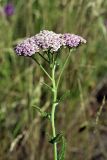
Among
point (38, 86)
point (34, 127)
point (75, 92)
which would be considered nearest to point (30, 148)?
point (34, 127)

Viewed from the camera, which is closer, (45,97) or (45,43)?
(45,43)

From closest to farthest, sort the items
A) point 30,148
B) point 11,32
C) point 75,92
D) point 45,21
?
point 30,148 → point 45,21 → point 75,92 → point 11,32

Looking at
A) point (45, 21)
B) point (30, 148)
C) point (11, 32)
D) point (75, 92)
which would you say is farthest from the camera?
point (11, 32)

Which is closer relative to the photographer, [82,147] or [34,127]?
[34,127]

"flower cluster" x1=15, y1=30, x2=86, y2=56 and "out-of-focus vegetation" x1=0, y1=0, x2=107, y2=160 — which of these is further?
"out-of-focus vegetation" x1=0, y1=0, x2=107, y2=160

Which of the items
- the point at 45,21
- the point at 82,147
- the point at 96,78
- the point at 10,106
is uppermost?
the point at 45,21

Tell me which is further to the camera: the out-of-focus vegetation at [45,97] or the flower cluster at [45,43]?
the out-of-focus vegetation at [45,97]

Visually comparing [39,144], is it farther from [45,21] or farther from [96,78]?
[96,78]

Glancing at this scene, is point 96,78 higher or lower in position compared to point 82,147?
higher
